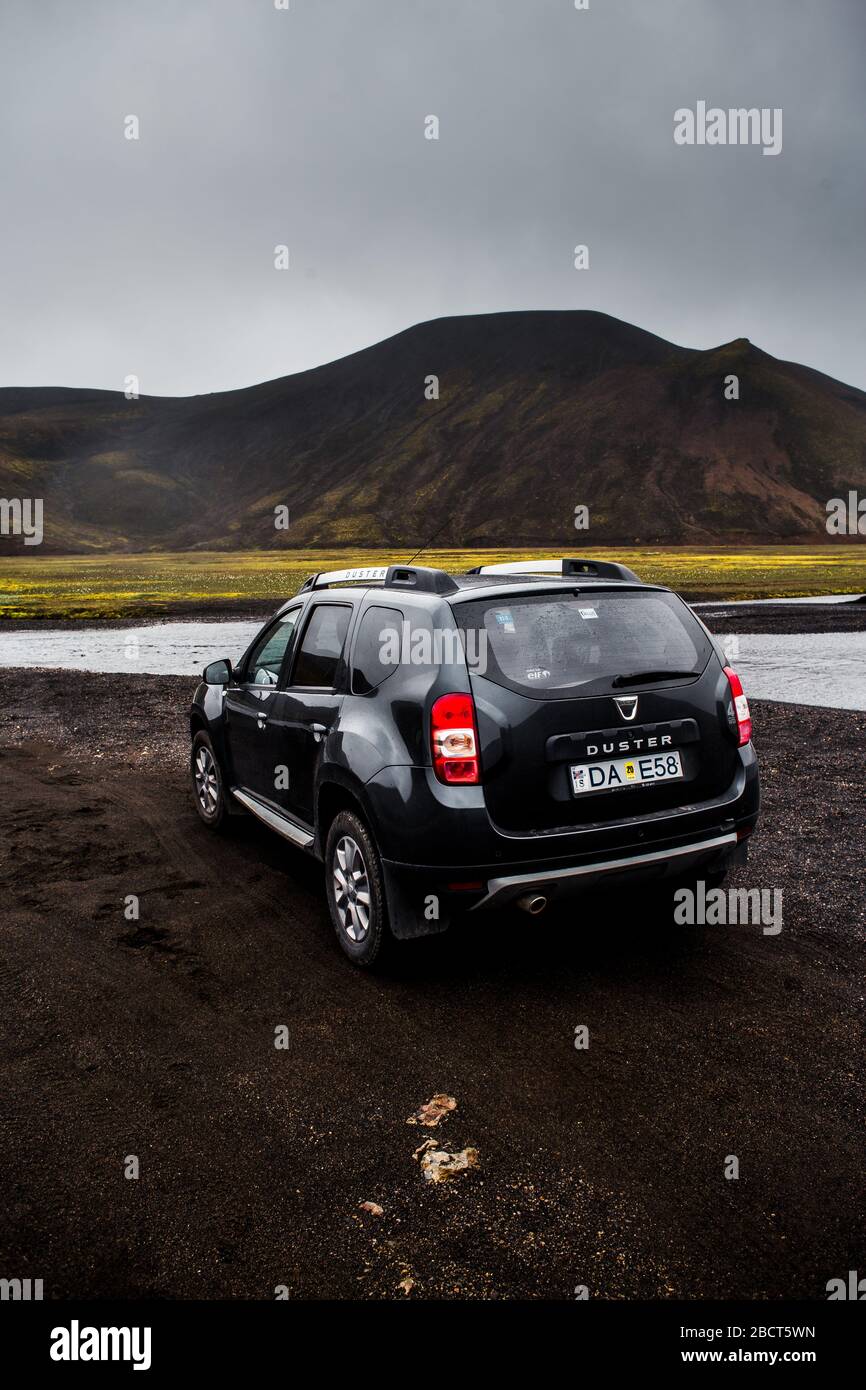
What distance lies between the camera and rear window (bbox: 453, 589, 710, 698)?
4215 mm

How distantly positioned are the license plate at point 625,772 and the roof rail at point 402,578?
1.05m

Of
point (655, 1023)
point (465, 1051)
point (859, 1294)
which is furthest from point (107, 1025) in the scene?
point (859, 1294)

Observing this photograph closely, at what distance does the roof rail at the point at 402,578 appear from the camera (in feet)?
15.1

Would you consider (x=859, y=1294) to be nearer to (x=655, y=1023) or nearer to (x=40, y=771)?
(x=655, y=1023)

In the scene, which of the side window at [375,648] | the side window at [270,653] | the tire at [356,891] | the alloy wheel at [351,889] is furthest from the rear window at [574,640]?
the side window at [270,653]

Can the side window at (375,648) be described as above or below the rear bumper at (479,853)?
above

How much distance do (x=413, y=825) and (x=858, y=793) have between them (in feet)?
16.8

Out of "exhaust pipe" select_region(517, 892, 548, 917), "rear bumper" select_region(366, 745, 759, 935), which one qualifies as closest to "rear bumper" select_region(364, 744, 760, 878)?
"rear bumper" select_region(366, 745, 759, 935)

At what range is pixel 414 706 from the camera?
418 centimetres

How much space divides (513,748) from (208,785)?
3.63m

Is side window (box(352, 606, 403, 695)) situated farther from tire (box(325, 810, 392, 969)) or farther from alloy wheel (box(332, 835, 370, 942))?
alloy wheel (box(332, 835, 370, 942))

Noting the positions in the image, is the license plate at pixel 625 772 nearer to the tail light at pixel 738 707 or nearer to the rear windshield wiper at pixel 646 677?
the rear windshield wiper at pixel 646 677

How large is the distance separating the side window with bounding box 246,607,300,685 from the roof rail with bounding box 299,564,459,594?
1.72ft

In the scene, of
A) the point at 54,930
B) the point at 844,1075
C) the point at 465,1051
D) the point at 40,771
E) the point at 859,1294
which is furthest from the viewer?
the point at 40,771
